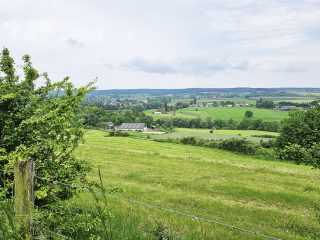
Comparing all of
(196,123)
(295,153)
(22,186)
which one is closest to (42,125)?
(22,186)

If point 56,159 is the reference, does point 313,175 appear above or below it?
below

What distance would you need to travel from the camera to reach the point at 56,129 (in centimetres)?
864

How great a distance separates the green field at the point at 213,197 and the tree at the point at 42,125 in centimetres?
91

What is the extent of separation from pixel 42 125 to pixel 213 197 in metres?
13.6

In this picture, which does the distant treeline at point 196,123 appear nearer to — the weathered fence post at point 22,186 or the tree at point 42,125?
the tree at point 42,125

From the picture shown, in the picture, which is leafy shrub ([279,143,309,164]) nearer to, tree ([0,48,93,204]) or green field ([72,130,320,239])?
green field ([72,130,320,239])

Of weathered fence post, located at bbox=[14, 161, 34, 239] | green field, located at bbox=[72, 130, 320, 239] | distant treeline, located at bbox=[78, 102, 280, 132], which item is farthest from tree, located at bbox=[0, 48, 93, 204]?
distant treeline, located at bbox=[78, 102, 280, 132]

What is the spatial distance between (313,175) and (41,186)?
2752cm

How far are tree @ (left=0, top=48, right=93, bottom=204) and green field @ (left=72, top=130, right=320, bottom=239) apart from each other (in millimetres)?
913

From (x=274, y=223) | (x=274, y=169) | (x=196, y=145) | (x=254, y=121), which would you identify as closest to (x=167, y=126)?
(x=254, y=121)

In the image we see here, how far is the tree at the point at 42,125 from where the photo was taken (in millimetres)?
7938

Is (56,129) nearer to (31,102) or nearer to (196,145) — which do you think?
(31,102)

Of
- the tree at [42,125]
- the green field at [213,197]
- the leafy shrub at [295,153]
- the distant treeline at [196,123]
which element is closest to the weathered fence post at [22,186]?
the green field at [213,197]

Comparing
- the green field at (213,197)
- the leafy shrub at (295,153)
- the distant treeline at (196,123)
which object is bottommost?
the distant treeline at (196,123)
